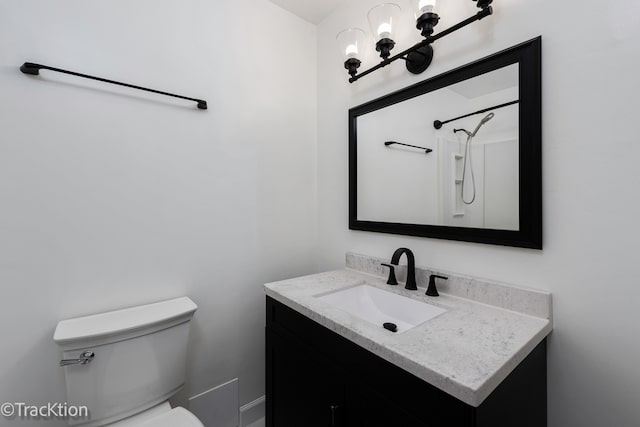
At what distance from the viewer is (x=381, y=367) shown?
780 mm

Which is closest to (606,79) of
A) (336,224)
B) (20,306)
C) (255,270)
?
(336,224)

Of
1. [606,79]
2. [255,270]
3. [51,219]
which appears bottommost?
[255,270]

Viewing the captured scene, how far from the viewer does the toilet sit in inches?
38.5

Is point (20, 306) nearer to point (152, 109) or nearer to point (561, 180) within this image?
point (152, 109)

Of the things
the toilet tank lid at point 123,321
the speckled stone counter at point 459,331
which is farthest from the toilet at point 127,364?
the speckled stone counter at point 459,331

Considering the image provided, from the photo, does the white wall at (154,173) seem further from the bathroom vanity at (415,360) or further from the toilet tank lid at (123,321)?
Result: the bathroom vanity at (415,360)

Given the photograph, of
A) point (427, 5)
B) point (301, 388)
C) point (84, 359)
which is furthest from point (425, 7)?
point (84, 359)

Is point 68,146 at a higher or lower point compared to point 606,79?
lower

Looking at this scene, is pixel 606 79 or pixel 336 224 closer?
pixel 606 79

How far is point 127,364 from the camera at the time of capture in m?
1.05

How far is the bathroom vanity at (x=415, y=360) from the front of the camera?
65 cm

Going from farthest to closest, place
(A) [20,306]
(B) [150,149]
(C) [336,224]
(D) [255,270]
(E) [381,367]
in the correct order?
1. (C) [336,224]
2. (D) [255,270]
3. (B) [150,149]
4. (A) [20,306]
5. (E) [381,367]

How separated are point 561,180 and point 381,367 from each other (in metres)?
0.83

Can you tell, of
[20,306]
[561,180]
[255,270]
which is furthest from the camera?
[255,270]
